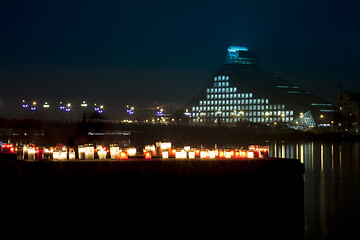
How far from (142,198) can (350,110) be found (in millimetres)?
183882

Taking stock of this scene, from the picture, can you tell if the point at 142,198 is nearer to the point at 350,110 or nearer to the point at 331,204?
the point at 331,204

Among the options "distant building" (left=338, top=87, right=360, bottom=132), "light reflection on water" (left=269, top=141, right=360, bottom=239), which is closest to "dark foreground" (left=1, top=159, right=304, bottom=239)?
"light reflection on water" (left=269, top=141, right=360, bottom=239)

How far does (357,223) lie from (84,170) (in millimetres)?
13631

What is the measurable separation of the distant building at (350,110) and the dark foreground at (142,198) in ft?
529

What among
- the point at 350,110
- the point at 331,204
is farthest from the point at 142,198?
the point at 350,110

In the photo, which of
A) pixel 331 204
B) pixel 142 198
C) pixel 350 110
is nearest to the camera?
pixel 142 198

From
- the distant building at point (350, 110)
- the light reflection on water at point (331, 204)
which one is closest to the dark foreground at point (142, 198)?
the light reflection on water at point (331, 204)

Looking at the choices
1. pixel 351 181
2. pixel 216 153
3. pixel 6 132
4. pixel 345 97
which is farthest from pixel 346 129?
pixel 216 153

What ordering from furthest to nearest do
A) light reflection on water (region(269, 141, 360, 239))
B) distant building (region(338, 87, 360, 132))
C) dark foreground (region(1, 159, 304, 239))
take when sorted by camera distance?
distant building (region(338, 87, 360, 132)), light reflection on water (region(269, 141, 360, 239)), dark foreground (region(1, 159, 304, 239))

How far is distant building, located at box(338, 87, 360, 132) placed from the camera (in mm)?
176125

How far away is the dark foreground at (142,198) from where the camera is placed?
21781 mm

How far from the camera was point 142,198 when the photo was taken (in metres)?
22.2

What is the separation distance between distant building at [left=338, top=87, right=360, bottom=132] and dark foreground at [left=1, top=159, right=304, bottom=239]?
16128 cm

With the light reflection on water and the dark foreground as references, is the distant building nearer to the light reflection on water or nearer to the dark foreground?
the light reflection on water
